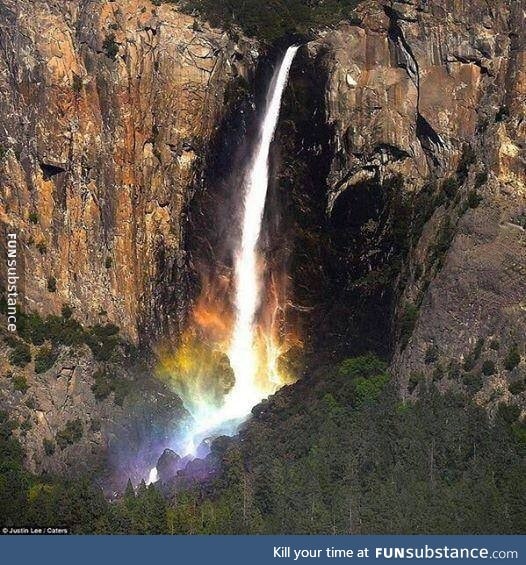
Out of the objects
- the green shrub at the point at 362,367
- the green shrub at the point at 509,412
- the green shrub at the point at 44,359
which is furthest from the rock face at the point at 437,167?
the green shrub at the point at 44,359

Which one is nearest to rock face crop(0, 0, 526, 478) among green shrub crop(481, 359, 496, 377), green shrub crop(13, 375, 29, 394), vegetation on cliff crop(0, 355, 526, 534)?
green shrub crop(13, 375, 29, 394)

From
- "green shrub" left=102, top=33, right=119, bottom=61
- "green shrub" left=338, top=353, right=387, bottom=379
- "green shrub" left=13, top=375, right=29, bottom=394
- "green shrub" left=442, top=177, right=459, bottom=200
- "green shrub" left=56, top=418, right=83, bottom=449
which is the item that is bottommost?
"green shrub" left=56, top=418, right=83, bottom=449

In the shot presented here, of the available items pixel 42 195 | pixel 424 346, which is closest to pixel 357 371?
pixel 424 346

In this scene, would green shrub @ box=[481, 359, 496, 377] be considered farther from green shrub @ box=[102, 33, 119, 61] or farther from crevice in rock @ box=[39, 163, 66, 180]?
green shrub @ box=[102, 33, 119, 61]

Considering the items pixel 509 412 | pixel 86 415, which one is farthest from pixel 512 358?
pixel 86 415

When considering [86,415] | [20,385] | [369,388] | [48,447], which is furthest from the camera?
[86,415]

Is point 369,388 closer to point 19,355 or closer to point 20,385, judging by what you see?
point 20,385

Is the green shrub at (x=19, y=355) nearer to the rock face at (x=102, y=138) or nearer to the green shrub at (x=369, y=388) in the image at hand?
the rock face at (x=102, y=138)
